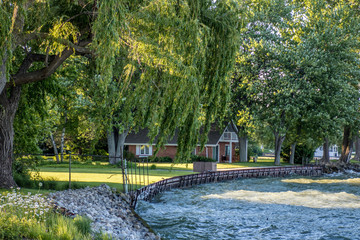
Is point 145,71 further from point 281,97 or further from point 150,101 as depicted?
point 281,97

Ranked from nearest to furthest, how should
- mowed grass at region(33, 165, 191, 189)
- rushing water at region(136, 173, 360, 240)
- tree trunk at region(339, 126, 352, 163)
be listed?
rushing water at region(136, 173, 360, 240) → mowed grass at region(33, 165, 191, 189) → tree trunk at region(339, 126, 352, 163)

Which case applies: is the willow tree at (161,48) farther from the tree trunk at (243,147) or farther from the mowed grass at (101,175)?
the tree trunk at (243,147)

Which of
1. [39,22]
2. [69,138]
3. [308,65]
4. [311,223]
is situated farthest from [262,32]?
[39,22]

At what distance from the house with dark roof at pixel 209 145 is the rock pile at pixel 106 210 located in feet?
106

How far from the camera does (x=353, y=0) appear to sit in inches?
1672

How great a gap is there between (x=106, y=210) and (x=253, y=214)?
751cm

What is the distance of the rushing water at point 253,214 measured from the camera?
1454 cm

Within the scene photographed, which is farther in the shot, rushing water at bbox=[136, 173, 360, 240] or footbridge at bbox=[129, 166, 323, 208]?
footbridge at bbox=[129, 166, 323, 208]

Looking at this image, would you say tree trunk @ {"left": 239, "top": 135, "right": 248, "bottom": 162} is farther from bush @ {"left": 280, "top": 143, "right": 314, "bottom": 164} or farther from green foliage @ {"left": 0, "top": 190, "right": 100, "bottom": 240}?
green foliage @ {"left": 0, "top": 190, "right": 100, "bottom": 240}

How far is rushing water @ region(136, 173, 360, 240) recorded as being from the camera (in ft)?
47.7

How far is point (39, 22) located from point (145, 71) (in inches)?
157

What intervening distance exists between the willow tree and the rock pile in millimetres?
2793

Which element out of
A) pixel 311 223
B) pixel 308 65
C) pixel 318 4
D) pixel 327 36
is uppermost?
pixel 318 4

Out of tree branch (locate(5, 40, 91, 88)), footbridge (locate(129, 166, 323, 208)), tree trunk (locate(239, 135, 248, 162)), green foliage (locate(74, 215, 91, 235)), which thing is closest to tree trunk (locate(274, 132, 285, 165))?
tree trunk (locate(239, 135, 248, 162))
